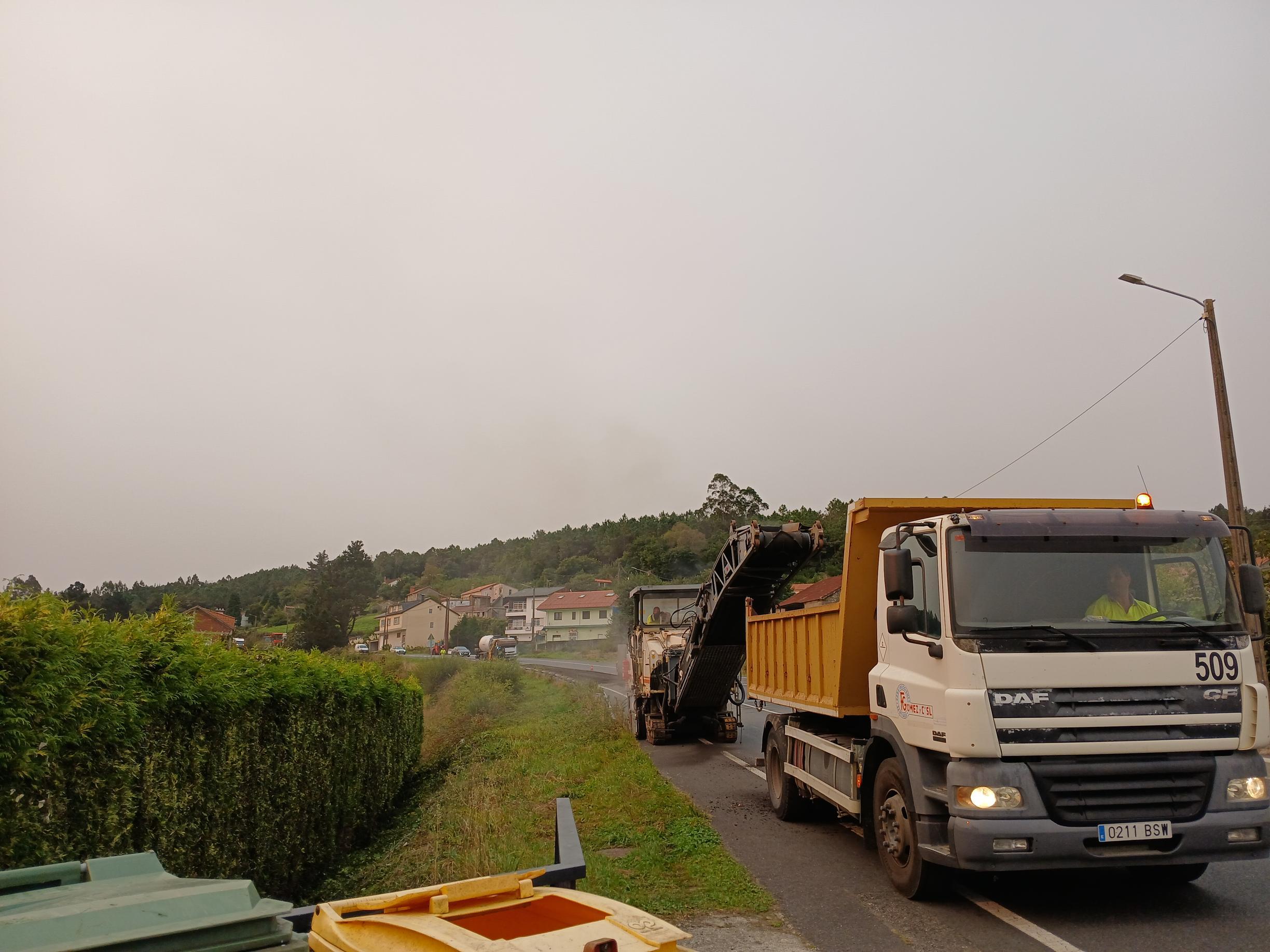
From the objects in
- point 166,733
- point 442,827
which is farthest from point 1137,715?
point 442,827

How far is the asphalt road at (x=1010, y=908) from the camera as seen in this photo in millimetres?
5348

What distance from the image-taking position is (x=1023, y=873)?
6875 millimetres

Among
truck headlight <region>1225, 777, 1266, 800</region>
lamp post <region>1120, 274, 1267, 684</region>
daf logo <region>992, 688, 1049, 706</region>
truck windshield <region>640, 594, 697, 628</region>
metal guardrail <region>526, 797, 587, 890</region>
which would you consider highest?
lamp post <region>1120, 274, 1267, 684</region>

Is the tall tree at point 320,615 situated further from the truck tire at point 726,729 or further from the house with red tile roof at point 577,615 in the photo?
the house with red tile roof at point 577,615

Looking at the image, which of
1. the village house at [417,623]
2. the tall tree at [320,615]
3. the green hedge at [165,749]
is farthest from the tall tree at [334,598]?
the village house at [417,623]

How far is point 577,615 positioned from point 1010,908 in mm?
94155

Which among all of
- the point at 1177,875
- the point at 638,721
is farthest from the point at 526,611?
the point at 1177,875

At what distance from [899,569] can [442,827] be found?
722cm

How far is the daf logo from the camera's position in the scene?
5504 mm

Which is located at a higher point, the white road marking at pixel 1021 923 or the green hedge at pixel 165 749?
the green hedge at pixel 165 749

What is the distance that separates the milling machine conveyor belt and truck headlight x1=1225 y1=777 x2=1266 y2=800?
18.7ft

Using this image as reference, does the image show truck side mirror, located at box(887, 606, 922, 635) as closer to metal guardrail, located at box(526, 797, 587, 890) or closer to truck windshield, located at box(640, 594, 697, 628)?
metal guardrail, located at box(526, 797, 587, 890)

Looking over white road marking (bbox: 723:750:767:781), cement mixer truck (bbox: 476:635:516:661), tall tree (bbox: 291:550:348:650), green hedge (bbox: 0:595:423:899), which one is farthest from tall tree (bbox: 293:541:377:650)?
green hedge (bbox: 0:595:423:899)

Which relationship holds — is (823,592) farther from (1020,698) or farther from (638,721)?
(638,721)
